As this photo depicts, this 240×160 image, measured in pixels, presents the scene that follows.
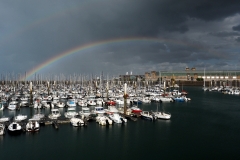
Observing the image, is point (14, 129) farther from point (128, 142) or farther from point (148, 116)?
point (148, 116)

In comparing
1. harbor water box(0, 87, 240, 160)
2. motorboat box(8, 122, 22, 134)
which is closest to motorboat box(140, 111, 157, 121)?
harbor water box(0, 87, 240, 160)

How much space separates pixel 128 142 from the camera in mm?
21578

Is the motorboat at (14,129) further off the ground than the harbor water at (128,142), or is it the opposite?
the motorboat at (14,129)

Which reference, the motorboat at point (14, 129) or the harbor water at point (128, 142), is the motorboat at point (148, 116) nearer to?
the harbor water at point (128, 142)

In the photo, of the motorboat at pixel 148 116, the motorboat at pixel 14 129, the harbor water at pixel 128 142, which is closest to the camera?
the harbor water at pixel 128 142

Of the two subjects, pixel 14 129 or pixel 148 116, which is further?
pixel 148 116

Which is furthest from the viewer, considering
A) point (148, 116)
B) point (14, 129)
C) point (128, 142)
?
point (148, 116)

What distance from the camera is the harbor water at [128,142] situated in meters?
18.4

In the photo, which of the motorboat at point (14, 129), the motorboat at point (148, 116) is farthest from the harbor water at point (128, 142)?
the motorboat at point (148, 116)

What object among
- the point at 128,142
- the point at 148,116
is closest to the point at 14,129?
the point at 128,142

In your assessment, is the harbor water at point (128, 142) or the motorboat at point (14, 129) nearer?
the harbor water at point (128, 142)

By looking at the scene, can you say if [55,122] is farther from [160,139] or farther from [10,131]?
Result: [160,139]

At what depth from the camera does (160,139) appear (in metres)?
22.7

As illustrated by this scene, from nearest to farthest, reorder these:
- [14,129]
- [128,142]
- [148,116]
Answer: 1. [128,142]
2. [14,129]
3. [148,116]
